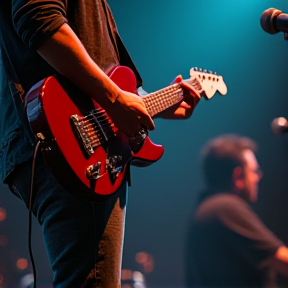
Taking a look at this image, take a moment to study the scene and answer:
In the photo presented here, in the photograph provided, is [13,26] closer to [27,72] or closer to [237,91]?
[27,72]

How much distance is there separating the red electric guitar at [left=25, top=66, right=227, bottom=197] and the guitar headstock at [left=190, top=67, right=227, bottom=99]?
740 mm

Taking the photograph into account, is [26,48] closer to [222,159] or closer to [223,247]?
[222,159]

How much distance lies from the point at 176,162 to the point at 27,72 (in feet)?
8.82

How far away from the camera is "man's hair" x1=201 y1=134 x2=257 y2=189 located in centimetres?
355

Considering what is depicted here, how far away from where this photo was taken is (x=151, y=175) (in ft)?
12.0

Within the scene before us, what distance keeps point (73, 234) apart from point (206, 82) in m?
1.18

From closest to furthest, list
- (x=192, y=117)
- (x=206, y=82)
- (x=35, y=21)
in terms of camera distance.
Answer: (x=35, y=21) → (x=206, y=82) → (x=192, y=117)

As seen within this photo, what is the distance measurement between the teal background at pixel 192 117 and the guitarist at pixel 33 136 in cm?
233

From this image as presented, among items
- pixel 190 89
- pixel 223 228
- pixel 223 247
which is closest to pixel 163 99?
pixel 190 89

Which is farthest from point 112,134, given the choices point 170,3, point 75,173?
point 170,3

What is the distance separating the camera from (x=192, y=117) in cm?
382

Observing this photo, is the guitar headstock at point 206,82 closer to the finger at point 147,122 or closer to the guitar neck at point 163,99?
the guitar neck at point 163,99

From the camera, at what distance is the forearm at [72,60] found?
1051mm

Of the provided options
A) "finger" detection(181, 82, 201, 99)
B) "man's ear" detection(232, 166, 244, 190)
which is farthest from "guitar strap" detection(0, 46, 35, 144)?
"man's ear" detection(232, 166, 244, 190)
